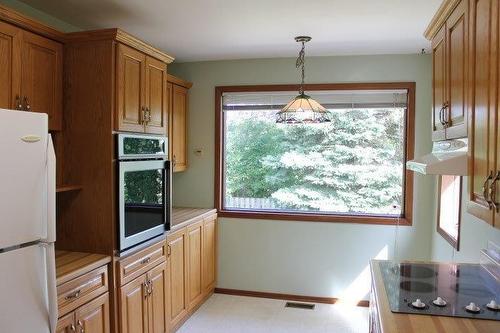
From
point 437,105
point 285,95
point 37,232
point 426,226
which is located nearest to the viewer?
point 37,232

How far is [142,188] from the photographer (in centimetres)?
289

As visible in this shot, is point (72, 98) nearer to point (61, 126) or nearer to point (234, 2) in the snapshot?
point (61, 126)

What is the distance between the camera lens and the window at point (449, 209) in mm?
3176

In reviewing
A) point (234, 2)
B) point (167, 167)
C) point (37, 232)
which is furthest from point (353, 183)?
point (37, 232)

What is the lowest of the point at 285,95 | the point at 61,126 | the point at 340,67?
the point at 61,126

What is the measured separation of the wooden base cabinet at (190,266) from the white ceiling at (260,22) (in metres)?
1.68

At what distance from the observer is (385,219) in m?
4.08

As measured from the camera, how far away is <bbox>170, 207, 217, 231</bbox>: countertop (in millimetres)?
3521

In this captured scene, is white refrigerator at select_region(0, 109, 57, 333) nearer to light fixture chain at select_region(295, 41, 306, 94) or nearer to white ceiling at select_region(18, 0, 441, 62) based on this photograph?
white ceiling at select_region(18, 0, 441, 62)

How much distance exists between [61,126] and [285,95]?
2.36m

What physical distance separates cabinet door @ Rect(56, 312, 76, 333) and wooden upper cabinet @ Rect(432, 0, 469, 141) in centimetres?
213

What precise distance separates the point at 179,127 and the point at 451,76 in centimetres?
289

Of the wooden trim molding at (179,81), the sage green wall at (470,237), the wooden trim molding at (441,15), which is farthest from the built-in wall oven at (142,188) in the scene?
the sage green wall at (470,237)

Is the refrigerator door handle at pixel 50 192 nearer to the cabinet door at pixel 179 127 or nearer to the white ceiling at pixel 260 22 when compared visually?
the white ceiling at pixel 260 22
